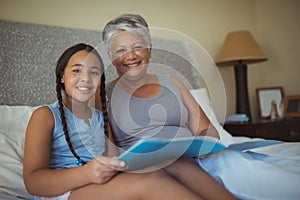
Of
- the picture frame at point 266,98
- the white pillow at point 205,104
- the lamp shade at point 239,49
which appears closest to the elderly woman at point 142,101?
the white pillow at point 205,104

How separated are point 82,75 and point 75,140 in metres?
0.19

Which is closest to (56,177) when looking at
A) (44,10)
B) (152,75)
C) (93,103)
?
(93,103)

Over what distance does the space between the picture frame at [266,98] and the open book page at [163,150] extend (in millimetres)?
1939

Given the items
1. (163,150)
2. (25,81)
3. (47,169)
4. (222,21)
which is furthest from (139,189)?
(222,21)

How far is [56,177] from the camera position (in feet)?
2.90

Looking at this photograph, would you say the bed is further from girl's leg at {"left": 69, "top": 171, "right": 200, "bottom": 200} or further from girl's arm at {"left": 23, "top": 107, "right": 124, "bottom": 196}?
girl's leg at {"left": 69, "top": 171, "right": 200, "bottom": 200}

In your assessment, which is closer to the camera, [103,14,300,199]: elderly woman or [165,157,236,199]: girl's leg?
[165,157,236,199]: girl's leg

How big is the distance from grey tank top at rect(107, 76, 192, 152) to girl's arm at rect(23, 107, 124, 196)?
8.6 inches

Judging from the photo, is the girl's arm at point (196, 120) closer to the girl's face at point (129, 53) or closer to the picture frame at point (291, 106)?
the girl's face at point (129, 53)

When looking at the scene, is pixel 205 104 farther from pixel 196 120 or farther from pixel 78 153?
pixel 78 153

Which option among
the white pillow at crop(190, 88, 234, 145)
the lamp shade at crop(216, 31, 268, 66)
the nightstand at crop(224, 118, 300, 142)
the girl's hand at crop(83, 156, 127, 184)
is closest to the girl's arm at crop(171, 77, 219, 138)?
the girl's hand at crop(83, 156, 127, 184)

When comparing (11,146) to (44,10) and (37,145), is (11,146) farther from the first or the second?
(44,10)

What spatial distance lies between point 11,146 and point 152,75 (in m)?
0.52

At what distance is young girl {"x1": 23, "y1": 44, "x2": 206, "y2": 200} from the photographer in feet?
2.60
